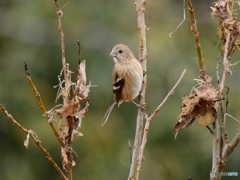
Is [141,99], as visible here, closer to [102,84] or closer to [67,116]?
[67,116]

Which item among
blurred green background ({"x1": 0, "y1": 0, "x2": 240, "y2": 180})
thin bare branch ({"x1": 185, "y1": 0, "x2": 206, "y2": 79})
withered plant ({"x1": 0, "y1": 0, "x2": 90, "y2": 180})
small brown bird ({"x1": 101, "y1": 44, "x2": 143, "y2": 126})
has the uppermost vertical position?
blurred green background ({"x1": 0, "y1": 0, "x2": 240, "y2": 180})

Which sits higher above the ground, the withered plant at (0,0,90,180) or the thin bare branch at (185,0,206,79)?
the thin bare branch at (185,0,206,79)

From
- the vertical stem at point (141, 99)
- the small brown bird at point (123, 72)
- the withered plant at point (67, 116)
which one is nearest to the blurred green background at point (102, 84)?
the small brown bird at point (123, 72)

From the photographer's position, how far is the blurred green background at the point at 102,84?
8.79 metres

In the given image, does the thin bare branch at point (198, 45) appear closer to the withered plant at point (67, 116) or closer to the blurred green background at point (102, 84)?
the withered plant at point (67, 116)

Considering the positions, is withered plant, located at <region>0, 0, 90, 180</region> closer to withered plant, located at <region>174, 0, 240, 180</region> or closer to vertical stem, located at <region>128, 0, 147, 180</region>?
vertical stem, located at <region>128, 0, 147, 180</region>

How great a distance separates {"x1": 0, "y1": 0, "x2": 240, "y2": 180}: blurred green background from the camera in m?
8.79

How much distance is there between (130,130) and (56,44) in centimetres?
187

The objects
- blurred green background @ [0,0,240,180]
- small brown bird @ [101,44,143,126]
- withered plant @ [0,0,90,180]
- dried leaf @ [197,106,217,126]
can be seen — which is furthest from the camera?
blurred green background @ [0,0,240,180]

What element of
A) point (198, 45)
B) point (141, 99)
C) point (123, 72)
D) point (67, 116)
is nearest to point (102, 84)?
point (123, 72)

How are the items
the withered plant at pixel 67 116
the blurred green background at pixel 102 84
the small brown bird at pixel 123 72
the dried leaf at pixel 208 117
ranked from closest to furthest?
the withered plant at pixel 67 116
the dried leaf at pixel 208 117
the small brown bird at pixel 123 72
the blurred green background at pixel 102 84

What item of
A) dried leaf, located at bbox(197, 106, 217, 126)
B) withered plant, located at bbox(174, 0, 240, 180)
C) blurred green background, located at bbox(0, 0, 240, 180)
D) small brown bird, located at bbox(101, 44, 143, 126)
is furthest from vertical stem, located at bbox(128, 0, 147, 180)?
blurred green background, located at bbox(0, 0, 240, 180)

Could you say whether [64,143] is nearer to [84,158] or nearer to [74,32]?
[84,158]

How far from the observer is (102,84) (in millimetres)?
8852
